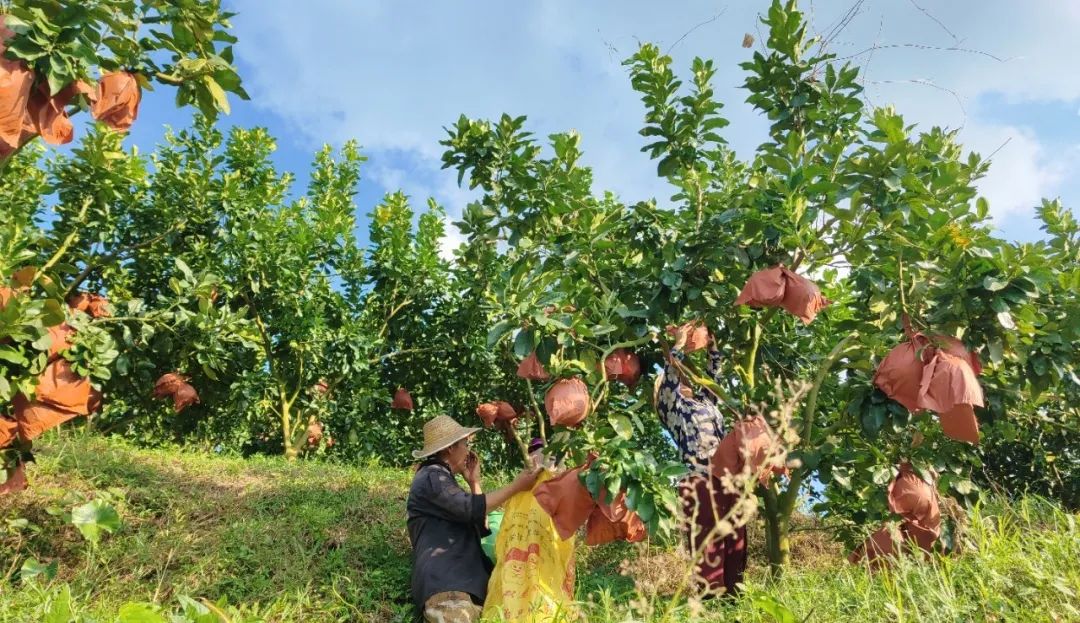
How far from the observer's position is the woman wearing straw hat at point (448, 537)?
3414 millimetres

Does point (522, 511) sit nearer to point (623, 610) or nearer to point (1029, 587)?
point (623, 610)

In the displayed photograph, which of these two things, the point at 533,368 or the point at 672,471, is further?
the point at 533,368

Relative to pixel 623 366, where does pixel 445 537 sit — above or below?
below

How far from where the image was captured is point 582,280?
410 centimetres

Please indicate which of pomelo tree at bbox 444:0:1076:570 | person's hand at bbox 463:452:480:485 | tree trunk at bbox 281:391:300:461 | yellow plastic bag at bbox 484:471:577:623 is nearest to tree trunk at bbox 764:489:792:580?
pomelo tree at bbox 444:0:1076:570

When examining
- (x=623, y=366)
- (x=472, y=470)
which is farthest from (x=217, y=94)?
(x=472, y=470)

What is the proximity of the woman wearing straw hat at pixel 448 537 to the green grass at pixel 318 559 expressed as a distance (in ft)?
1.32

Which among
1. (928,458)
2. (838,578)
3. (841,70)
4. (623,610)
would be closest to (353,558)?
(623,610)

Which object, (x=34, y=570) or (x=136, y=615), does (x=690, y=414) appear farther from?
(x=34, y=570)

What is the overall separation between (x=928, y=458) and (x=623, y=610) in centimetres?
175

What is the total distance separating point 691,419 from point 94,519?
3106 millimetres

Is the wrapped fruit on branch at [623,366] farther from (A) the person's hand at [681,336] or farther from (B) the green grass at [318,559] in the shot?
(B) the green grass at [318,559]

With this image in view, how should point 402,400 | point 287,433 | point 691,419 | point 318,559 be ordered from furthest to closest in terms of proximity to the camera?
point 402,400, point 287,433, point 318,559, point 691,419

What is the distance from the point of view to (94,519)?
372 centimetres
